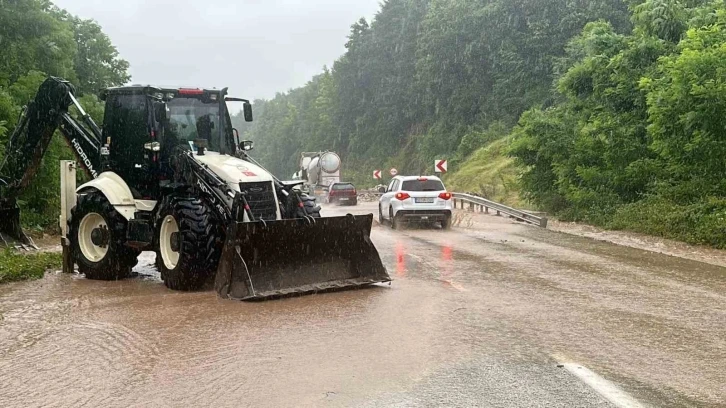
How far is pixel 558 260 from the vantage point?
15070mm

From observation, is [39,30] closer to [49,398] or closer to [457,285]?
[457,285]

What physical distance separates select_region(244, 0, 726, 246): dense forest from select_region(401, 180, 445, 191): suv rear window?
4915mm

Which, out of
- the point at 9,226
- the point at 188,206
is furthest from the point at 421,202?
the point at 188,206

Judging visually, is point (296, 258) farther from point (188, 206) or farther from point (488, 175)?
point (488, 175)

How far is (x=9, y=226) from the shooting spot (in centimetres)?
1588

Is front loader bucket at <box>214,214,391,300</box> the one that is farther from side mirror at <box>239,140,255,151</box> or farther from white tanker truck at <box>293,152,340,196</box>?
white tanker truck at <box>293,152,340,196</box>

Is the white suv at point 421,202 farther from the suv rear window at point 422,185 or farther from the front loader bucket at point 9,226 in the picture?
the front loader bucket at point 9,226

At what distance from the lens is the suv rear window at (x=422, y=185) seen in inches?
955

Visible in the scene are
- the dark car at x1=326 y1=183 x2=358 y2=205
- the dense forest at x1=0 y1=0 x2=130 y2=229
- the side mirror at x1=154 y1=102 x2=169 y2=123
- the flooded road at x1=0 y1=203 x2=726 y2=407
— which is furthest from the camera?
the dark car at x1=326 y1=183 x2=358 y2=205

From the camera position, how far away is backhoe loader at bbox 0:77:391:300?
10.3 metres

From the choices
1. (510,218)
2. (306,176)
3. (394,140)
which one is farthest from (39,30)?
(394,140)

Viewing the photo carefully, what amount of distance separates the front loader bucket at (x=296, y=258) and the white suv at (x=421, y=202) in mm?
12808

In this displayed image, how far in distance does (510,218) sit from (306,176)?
33.7 m

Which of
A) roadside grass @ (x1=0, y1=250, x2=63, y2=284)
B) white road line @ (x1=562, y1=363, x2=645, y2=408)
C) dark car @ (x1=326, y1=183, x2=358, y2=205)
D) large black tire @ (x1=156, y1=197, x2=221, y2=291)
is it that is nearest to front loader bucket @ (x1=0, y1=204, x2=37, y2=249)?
roadside grass @ (x1=0, y1=250, x2=63, y2=284)
